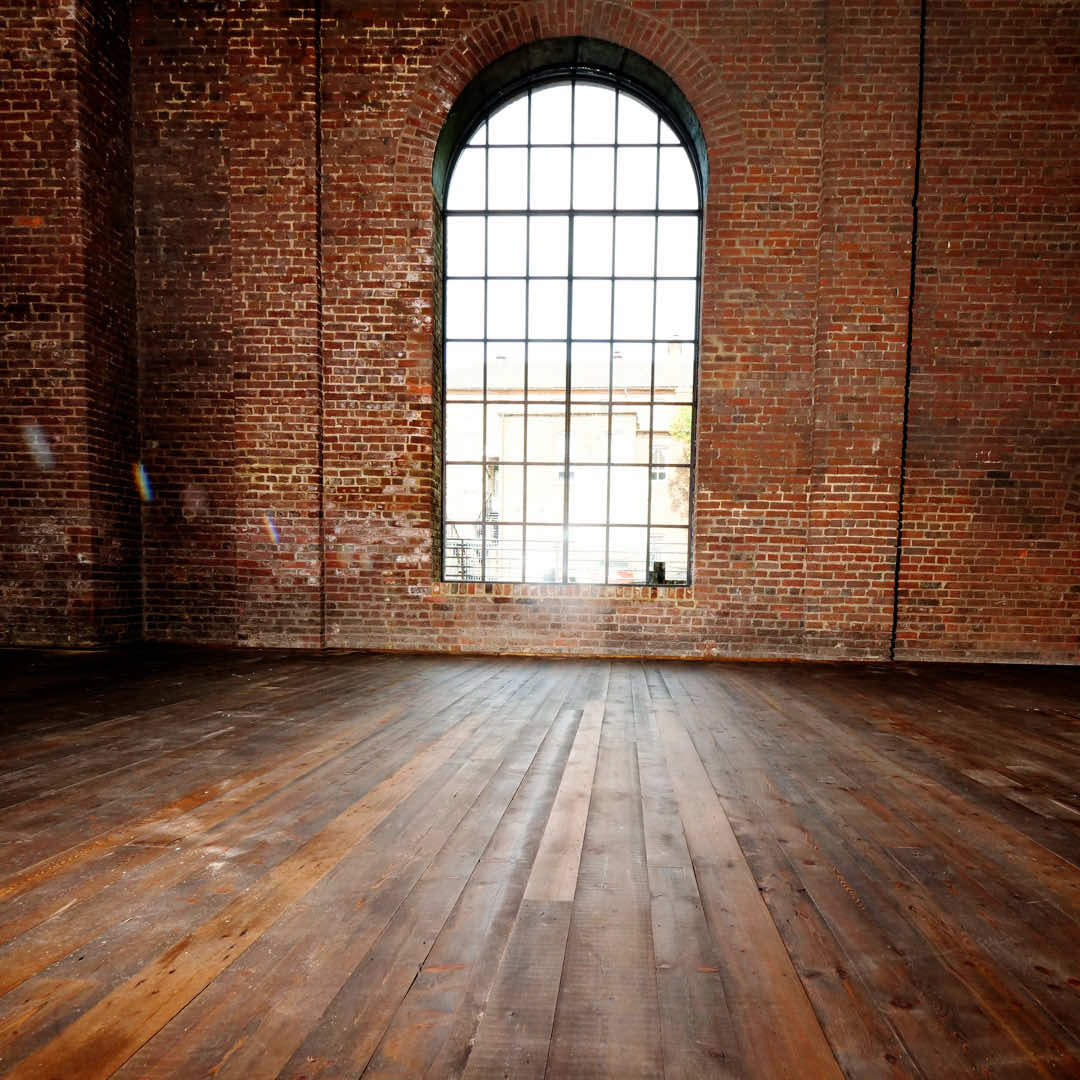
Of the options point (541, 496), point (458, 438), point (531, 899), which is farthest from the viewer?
point (458, 438)

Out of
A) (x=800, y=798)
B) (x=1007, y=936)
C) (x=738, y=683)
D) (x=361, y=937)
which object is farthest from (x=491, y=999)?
(x=738, y=683)

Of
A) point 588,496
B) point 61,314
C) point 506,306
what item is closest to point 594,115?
point 506,306

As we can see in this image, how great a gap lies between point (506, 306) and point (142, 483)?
10.7ft

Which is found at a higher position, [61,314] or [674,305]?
[674,305]

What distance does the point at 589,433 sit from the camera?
5324 mm

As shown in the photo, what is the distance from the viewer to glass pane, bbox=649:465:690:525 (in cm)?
516

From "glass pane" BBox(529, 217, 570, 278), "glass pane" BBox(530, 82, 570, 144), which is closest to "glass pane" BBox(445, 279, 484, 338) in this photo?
"glass pane" BBox(529, 217, 570, 278)

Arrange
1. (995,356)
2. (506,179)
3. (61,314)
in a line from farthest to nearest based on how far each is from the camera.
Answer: (506,179) < (995,356) < (61,314)

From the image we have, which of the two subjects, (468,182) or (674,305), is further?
(468,182)

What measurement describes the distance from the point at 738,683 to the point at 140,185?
5772mm

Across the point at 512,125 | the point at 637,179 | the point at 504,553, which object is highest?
the point at 512,125

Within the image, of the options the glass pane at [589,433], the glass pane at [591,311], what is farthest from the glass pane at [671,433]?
the glass pane at [591,311]

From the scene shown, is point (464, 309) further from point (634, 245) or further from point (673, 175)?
point (673, 175)

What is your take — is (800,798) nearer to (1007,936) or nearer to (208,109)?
(1007,936)
